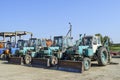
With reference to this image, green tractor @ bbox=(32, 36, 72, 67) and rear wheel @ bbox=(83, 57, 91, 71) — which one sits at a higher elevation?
green tractor @ bbox=(32, 36, 72, 67)

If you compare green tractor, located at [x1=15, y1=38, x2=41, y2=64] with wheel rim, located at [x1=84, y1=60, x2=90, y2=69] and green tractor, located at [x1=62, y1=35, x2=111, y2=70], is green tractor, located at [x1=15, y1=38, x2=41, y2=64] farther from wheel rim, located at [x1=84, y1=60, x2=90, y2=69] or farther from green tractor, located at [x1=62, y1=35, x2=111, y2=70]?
wheel rim, located at [x1=84, y1=60, x2=90, y2=69]

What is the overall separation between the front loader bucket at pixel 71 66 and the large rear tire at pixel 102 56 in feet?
8.60

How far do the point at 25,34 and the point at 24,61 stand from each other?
1189 centimetres

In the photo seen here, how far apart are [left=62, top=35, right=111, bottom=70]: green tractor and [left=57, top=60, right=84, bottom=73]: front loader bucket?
1.73ft

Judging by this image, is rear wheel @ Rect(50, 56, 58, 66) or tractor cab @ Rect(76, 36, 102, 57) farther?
rear wheel @ Rect(50, 56, 58, 66)

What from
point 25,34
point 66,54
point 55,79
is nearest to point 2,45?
point 25,34

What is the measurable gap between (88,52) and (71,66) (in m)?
1.91

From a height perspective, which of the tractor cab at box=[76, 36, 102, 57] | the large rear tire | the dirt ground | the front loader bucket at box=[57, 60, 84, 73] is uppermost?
the tractor cab at box=[76, 36, 102, 57]

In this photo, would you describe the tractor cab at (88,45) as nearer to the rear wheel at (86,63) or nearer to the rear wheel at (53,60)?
the rear wheel at (86,63)

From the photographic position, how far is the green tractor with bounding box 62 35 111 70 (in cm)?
1661

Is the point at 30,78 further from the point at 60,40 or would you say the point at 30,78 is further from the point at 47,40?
the point at 47,40

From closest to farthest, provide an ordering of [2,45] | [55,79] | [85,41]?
[55,79], [85,41], [2,45]

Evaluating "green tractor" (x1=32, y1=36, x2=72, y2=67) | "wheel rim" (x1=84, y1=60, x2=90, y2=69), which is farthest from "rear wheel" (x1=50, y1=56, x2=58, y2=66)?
"wheel rim" (x1=84, y1=60, x2=90, y2=69)

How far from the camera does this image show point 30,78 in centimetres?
1274
